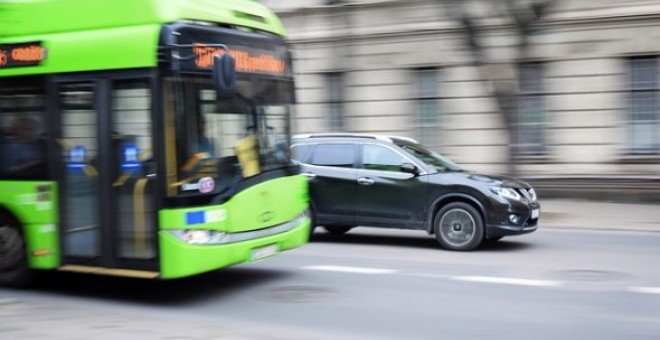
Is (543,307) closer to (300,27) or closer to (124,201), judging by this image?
(124,201)

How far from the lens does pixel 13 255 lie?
26.7ft

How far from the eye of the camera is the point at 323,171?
11.9m

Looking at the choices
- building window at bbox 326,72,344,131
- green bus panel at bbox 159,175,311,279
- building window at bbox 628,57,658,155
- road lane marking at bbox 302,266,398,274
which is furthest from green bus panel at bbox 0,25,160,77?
building window at bbox 326,72,344,131

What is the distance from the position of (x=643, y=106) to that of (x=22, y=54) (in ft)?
47.0

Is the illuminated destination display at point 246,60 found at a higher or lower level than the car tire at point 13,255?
higher

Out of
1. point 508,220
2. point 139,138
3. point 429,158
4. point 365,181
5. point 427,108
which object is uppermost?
point 427,108

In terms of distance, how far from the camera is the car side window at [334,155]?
38.6 ft

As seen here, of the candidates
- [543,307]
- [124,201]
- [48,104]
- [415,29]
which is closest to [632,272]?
[543,307]

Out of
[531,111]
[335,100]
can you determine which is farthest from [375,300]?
[335,100]

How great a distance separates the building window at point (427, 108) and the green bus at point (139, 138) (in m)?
12.1

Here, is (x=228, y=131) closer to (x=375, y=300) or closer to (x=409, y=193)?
(x=375, y=300)

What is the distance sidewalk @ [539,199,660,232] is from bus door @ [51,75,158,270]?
8854mm

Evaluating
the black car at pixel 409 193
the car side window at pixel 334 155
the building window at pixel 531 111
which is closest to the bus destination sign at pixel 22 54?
the black car at pixel 409 193

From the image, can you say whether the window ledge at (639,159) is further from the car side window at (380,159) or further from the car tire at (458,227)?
the car side window at (380,159)
